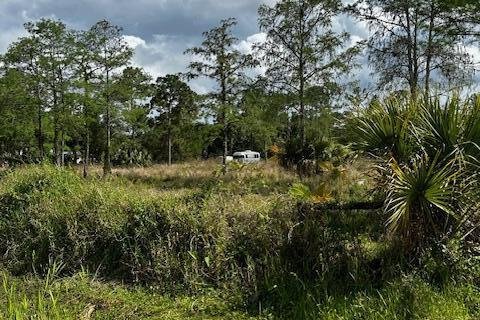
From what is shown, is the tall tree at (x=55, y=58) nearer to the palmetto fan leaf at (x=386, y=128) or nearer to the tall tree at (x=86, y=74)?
the tall tree at (x=86, y=74)

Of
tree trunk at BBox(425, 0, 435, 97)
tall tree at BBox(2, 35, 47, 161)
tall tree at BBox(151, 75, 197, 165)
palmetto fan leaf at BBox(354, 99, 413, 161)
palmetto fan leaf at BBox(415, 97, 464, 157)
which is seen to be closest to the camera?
palmetto fan leaf at BBox(415, 97, 464, 157)

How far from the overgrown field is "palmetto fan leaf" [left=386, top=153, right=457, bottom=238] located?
0.56 metres

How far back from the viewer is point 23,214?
9578mm

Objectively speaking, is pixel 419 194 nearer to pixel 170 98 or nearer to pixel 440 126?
pixel 440 126

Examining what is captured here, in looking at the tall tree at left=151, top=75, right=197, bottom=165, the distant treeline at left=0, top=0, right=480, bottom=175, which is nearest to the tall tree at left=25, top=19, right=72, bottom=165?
the distant treeline at left=0, top=0, right=480, bottom=175

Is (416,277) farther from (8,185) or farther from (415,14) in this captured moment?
(415,14)

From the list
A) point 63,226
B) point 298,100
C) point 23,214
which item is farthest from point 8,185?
point 298,100

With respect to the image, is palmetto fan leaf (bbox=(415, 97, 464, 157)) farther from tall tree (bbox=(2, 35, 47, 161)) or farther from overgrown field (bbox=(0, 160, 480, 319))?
tall tree (bbox=(2, 35, 47, 161))

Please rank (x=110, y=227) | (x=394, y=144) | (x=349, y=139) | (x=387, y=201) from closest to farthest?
(x=387, y=201)
(x=394, y=144)
(x=349, y=139)
(x=110, y=227)

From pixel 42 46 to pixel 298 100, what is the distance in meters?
16.1

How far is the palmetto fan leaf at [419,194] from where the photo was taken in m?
5.65

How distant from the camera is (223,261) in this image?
23.3 feet

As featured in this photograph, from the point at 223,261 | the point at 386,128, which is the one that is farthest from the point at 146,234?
the point at 386,128

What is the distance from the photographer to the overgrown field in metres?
5.90
